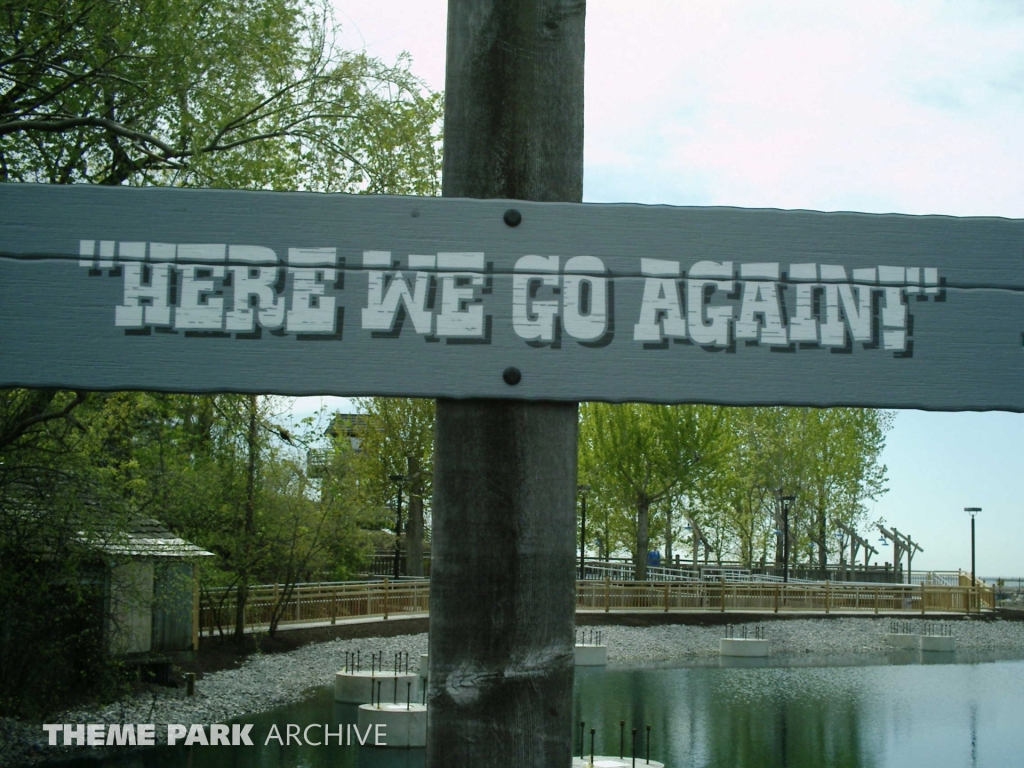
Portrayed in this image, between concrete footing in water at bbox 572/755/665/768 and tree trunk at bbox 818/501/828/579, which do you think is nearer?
concrete footing in water at bbox 572/755/665/768

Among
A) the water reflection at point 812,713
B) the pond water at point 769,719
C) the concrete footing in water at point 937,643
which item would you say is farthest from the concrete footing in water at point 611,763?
the concrete footing in water at point 937,643

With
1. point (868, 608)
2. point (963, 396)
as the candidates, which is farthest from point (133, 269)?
point (868, 608)

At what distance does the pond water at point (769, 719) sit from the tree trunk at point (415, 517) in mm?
18377

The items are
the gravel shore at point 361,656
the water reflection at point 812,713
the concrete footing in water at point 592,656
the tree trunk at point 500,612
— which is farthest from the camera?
the concrete footing in water at point 592,656

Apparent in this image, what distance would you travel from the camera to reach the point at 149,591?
20422 mm

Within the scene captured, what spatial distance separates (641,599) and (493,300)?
134ft

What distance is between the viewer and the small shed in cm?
1731

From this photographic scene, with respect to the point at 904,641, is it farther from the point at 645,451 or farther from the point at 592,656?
the point at 592,656

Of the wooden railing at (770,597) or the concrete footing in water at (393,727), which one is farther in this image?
the wooden railing at (770,597)

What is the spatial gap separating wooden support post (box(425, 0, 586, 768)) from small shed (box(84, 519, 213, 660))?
14.0 m

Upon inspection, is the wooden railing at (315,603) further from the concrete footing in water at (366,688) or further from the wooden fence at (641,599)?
the concrete footing in water at (366,688)

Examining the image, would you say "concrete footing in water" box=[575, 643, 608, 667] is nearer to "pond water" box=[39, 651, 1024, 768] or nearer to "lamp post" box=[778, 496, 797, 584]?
"pond water" box=[39, 651, 1024, 768]

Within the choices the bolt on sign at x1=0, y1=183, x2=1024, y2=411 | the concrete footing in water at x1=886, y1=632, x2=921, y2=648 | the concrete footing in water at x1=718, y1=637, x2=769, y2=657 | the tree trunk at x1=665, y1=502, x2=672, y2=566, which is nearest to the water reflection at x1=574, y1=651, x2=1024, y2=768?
the concrete footing in water at x1=718, y1=637, x2=769, y2=657

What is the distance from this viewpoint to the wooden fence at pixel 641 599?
29.6m
